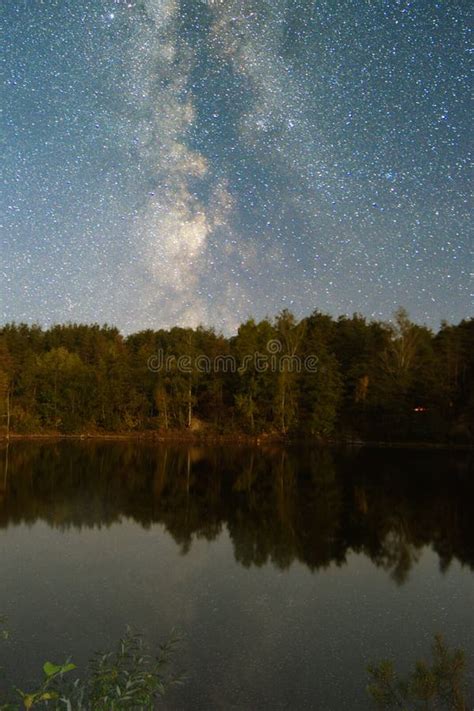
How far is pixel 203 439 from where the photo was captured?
55.0 m

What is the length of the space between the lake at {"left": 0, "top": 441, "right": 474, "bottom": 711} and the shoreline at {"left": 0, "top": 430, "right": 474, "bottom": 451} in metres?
26.9

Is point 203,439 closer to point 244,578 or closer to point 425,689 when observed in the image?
point 244,578

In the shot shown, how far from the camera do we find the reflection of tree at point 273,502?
14055 mm

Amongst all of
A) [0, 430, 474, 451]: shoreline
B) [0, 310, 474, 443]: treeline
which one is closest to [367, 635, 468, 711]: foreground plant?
[0, 430, 474, 451]: shoreline

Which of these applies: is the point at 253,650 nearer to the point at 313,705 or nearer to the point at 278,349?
the point at 313,705

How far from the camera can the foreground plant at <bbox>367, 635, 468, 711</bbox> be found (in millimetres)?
5699

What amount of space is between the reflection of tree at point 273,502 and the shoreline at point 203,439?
50.5 feet

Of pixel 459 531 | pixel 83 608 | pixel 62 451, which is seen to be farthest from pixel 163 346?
pixel 83 608

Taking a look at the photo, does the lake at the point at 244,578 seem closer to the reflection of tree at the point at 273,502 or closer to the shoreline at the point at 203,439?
the reflection of tree at the point at 273,502

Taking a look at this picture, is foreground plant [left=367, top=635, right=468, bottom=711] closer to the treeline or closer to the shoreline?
the shoreline

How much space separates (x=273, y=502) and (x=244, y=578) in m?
8.89

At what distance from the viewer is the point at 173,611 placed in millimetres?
9273

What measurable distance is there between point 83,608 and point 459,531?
11.4 meters

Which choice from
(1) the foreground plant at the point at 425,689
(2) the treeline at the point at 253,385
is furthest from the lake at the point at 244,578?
(2) the treeline at the point at 253,385
